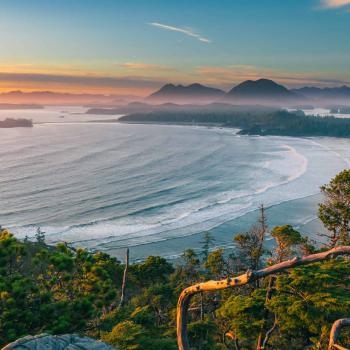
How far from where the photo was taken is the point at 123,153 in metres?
116

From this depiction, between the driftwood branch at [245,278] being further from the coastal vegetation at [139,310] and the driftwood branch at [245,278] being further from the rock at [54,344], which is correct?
the coastal vegetation at [139,310]

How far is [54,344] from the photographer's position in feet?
29.4

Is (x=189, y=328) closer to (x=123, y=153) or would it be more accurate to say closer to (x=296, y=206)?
(x=296, y=206)

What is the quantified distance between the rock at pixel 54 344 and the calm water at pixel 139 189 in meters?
37.1

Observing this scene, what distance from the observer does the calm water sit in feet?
172

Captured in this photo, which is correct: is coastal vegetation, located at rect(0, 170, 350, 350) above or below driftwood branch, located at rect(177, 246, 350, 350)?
below

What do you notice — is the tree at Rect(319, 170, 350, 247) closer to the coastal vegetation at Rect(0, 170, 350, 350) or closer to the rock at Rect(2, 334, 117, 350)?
the coastal vegetation at Rect(0, 170, 350, 350)

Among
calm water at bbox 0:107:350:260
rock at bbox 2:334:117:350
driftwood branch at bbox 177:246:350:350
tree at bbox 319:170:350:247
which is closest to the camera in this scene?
driftwood branch at bbox 177:246:350:350

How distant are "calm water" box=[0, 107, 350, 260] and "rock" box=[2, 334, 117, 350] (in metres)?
37.1

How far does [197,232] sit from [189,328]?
106 feet

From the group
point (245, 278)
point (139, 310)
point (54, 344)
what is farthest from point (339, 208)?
point (245, 278)

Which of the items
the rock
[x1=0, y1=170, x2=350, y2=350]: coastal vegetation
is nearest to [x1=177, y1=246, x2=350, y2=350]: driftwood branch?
the rock

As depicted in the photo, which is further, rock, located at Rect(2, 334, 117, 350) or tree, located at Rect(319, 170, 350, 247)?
tree, located at Rect(319, 170, 350, 247)

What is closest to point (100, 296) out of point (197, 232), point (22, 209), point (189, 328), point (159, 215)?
point (189, 328)
